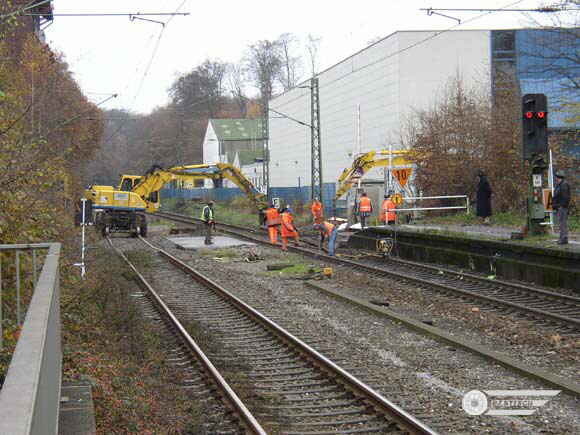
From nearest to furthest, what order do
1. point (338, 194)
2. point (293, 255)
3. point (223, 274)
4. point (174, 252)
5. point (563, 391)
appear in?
1. point (563, 391)
2. point (223, 274)
3. point (293, 255)
4. point (174, 252)
5. point (338, 194)

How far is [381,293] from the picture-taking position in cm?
1573

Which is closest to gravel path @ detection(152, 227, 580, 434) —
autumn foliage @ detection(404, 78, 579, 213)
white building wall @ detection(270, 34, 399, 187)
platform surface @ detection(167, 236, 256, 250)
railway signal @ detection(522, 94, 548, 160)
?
railway signal @ detection(522, 94, 548, 160)

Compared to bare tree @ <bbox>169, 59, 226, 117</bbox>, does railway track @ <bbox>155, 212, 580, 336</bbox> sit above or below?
below

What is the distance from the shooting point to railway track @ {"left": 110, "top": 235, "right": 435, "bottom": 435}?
707 cm

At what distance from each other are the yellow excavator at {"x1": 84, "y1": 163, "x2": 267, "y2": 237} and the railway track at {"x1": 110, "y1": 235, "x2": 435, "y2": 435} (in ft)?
71.8

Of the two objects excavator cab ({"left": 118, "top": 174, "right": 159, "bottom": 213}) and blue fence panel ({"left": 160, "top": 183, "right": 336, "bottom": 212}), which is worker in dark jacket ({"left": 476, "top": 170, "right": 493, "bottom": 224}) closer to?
blue fence panel ({"left": 160, "top": 183, "right": 336, "bottom": 212})

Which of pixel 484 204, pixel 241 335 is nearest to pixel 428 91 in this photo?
pixel 484 204

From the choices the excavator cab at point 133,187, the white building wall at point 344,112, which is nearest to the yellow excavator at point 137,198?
the excavator cab at point 133,187

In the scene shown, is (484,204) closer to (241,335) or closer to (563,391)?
(241,335)

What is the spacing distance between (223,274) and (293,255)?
14.6ft

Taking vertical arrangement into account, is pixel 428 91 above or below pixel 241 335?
above

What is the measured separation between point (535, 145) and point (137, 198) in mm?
22294

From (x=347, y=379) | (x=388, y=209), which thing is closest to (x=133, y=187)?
(x=388, y=209)

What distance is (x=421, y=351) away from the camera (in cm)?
1022
